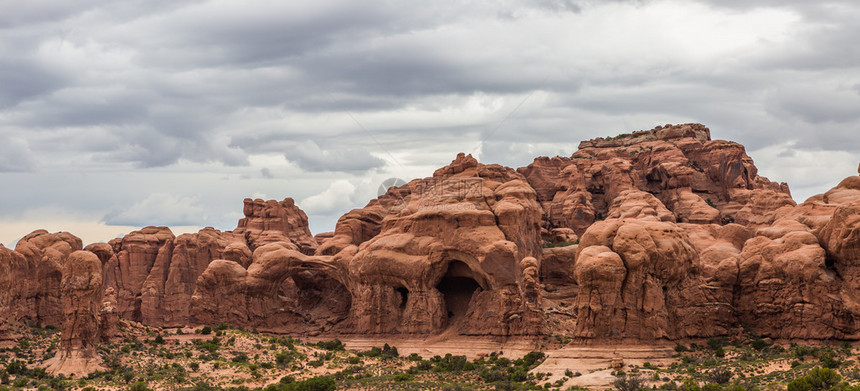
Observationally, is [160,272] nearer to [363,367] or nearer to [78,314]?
[363,367]

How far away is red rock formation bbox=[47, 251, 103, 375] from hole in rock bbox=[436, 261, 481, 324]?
110 ft

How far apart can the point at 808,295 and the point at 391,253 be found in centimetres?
3803

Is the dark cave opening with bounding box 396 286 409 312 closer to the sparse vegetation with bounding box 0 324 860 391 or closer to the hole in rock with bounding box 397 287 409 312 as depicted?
the hole in rock with bounding box 397 287 409 312

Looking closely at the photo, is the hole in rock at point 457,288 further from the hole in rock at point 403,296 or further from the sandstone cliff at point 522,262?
the hole in rock at point 403,296

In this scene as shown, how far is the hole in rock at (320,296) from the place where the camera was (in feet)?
343

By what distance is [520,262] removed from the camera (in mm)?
90500

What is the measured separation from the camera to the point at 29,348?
78500 millimetres

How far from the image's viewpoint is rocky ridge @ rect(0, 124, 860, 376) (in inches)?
2916

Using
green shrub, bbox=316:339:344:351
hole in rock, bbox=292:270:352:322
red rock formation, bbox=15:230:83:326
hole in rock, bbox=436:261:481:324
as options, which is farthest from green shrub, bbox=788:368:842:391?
red rock formation, bbox=15:230:83:326

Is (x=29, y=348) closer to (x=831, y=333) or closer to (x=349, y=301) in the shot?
(x=349, y=301)

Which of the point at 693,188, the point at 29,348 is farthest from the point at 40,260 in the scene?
the point at 693,188

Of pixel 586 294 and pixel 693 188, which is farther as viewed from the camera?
pixel 693 188

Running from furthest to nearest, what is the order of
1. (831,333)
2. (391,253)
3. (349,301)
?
(349,301)
(391,253)
(831,333)

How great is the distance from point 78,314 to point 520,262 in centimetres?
3843
